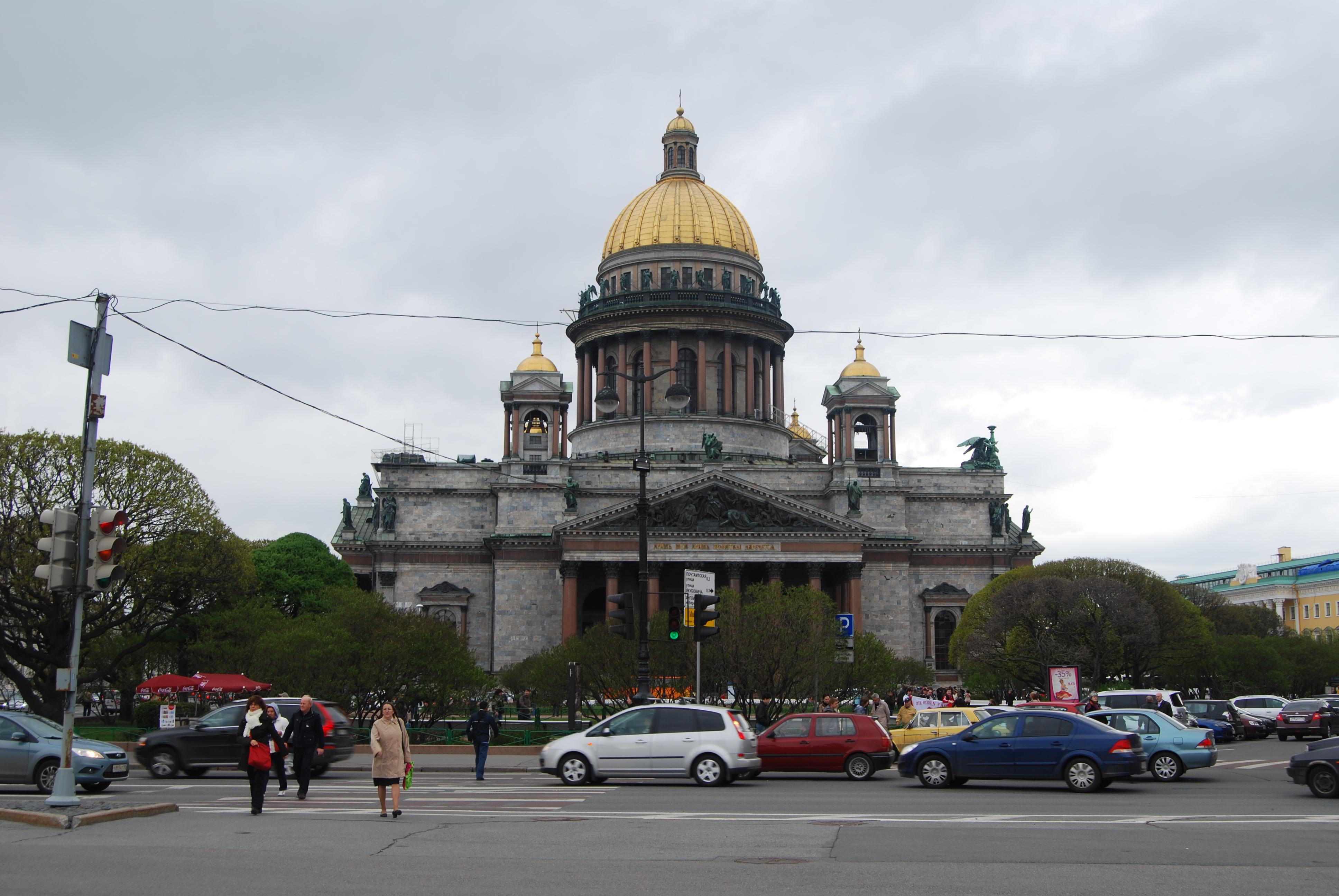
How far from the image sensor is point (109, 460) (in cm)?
5231

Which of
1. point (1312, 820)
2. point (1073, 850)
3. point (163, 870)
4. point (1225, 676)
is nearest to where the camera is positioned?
point (163, 870)

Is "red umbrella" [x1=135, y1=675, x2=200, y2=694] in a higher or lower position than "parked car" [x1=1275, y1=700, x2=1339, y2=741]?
higher

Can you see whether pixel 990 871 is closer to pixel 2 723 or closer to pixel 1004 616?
pixel 2 723

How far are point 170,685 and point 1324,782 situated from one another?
39.0 m

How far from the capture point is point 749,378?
89.2m

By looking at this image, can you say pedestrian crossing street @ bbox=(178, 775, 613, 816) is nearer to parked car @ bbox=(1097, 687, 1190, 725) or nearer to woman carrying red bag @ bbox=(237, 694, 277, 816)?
woman carrying red bag @ bbox=(237, 694, 277, 816)

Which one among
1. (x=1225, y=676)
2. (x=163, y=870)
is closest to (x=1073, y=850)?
(x=163, y=870)

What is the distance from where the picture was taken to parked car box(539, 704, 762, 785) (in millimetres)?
25875

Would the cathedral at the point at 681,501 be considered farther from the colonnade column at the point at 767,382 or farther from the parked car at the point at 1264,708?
the parked car at the point at 1264,708

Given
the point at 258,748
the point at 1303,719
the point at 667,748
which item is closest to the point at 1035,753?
the point at 667,748

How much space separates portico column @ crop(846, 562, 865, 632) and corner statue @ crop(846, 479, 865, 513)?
3.64 meters

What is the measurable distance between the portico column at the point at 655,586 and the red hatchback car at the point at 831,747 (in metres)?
42.5

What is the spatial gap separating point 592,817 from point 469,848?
4.05 meters

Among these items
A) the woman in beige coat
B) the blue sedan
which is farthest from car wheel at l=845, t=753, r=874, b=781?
the woman in beige coat
